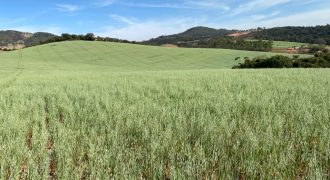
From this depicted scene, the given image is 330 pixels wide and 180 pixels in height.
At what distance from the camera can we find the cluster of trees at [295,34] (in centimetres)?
13888

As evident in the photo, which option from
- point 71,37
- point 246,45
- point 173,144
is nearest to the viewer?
point 173,144

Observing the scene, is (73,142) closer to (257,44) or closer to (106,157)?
(106,157)

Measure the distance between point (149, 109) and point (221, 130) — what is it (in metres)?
2.73

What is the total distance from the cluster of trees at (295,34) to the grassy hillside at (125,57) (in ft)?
256

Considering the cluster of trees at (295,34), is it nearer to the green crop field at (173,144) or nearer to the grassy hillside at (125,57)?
the grassy hillside at (125,57)

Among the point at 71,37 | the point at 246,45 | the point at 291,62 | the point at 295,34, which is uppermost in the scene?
the point at 295,34

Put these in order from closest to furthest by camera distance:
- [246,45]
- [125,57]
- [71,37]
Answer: [125,57], [246,45], [71,37]

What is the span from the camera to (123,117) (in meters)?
7.48

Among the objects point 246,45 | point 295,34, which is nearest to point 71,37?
point 246,45

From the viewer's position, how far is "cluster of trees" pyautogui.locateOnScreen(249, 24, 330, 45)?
139 metres

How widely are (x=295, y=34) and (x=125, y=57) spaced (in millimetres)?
108890

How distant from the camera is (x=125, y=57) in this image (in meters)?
70.7

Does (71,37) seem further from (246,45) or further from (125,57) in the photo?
(246,45)

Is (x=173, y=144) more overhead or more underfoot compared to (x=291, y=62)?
more overhead
